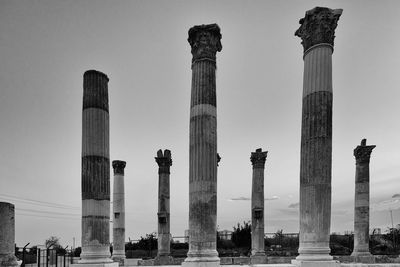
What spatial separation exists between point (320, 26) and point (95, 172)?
10.9m

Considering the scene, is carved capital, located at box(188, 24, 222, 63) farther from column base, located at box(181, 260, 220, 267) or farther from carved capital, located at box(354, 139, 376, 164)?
carved capital, located at box(354, 139, 376, 164)

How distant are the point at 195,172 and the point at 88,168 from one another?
14.7 ft

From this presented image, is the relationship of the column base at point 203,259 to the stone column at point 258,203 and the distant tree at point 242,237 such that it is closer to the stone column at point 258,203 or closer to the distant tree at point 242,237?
the stone column at point 258,203

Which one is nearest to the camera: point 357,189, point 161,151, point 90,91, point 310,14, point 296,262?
point 296,262

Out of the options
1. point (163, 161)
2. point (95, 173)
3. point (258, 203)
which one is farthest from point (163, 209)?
point (95, 173)

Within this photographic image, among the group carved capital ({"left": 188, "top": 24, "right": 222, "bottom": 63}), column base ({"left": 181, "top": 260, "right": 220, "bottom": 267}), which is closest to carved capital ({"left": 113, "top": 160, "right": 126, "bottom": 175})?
carved capital ({"left": 188, "top": 24, "right": 222, "bottom": 63})

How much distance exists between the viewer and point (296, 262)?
45.4 feet

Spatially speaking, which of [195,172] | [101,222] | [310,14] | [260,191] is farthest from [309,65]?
[260,191]

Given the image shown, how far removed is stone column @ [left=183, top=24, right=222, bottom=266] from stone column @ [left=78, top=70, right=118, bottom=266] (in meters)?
3.54

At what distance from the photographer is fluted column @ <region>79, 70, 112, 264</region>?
1480cm

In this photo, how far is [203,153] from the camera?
15.5 metres

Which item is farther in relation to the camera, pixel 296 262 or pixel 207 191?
pixel 207 191

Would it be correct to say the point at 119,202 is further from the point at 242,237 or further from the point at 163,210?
the point at 242,237

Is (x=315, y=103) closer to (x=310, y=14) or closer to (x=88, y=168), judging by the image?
(x=310, y=14)
